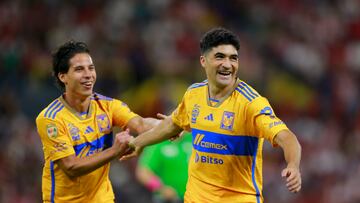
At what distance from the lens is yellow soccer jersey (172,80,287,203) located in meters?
6.54

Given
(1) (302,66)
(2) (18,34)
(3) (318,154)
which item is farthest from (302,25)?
(2) (18,34)

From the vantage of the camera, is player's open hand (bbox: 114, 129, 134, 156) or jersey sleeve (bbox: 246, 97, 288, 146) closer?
jersey sleeve (bbox: 246, 97, 288, 146)

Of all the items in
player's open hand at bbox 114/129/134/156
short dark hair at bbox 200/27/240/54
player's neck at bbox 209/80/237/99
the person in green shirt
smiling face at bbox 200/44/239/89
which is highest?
short dark hair at bbox 200/27/240/54

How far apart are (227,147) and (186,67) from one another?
687cm

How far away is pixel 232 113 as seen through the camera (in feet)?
21.6

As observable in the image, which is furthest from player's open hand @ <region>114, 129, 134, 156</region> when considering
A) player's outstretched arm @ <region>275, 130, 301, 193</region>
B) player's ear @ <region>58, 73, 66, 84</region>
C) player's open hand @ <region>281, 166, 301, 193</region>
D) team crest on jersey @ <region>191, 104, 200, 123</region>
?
player's open hand @ <region>281, 166, 301, 193</region>

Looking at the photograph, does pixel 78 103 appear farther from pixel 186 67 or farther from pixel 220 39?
pixel 186 67

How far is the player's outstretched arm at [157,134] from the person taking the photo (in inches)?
283

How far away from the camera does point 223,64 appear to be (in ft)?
21.9

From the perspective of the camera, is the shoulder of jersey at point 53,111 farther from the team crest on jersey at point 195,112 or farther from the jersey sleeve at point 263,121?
the jersey sleeve at point 263,121

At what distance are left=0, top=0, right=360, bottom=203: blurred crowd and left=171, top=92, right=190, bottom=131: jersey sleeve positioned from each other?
16.5ft

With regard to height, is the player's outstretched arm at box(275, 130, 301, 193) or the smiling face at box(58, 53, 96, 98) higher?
the smiling face at box(58, 53, 96, 98)

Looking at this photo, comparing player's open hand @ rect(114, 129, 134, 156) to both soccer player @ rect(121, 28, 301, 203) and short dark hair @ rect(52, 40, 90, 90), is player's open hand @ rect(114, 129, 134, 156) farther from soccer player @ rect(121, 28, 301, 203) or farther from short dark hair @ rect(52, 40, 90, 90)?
short dark hair @ rect(52, 40, 90, 90)

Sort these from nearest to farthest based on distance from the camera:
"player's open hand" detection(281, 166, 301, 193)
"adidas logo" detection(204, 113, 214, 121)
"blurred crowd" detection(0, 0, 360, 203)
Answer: "player's open hand" detection(281, 166, 301, 193) → "adidas logo" detection(204, 113, 214, 121) → "blurred crowd" detection(0, 0, 360, 203)
